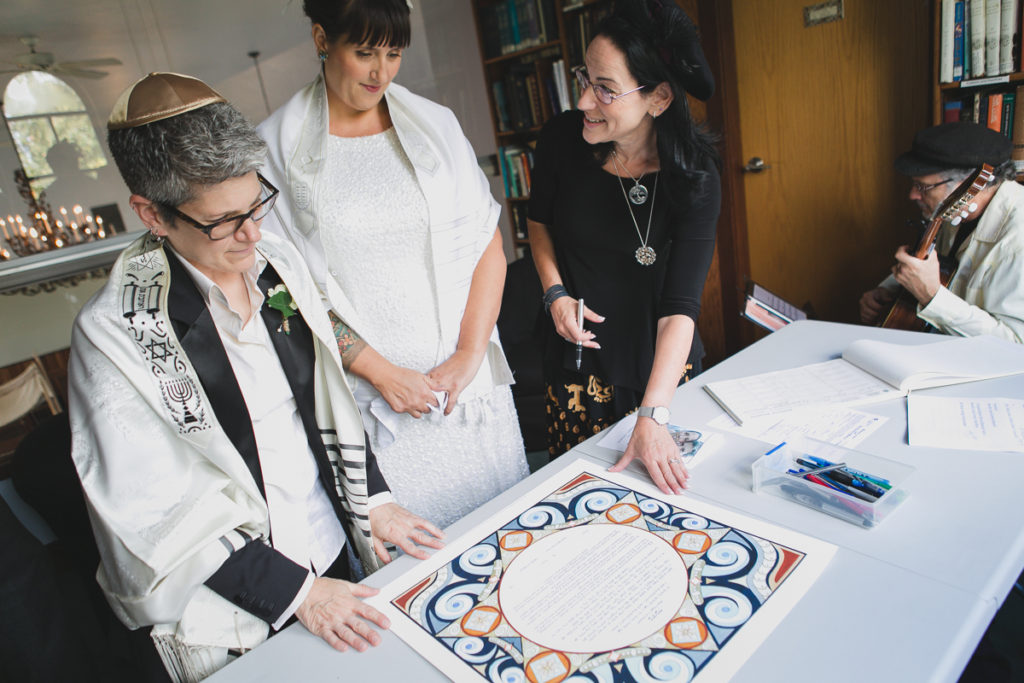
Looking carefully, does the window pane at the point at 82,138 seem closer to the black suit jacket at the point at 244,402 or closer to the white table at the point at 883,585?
the black suit jacket at the point at 244,402

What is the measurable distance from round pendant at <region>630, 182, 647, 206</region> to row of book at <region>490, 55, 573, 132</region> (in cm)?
237

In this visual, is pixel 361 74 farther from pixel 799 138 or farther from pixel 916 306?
pixel 799 138

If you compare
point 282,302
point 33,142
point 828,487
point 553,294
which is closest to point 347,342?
point 282,302

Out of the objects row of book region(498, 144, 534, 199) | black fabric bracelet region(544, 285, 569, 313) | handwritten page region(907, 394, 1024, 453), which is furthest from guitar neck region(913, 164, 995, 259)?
row of book region(498, 144, 534, 199)

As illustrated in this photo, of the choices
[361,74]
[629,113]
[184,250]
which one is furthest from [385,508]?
[629,113]

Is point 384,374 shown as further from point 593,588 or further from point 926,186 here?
point 926,186

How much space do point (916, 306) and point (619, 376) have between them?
1.24 m


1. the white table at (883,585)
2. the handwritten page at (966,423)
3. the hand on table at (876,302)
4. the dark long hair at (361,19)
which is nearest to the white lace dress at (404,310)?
the dark long hair at (361,19)

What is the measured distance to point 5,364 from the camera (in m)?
3.13

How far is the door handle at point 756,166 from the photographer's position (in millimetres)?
3455

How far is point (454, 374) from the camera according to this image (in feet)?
4.67

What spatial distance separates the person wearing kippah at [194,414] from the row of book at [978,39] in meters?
2.74

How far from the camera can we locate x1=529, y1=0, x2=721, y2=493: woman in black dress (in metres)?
1.41

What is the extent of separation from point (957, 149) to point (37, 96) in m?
4.06
